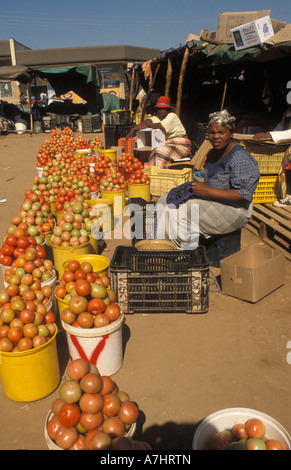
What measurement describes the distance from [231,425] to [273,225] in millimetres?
4070

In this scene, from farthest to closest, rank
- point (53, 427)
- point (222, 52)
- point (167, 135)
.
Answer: point (167, 135) → point (222, 52) → point (53, 427)

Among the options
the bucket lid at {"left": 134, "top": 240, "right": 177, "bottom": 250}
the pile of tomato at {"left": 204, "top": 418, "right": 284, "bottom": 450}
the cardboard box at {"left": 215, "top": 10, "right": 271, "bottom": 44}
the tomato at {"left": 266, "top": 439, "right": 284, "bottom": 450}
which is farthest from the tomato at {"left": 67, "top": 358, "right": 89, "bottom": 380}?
the cardboard box at {"left": 215, "top": 10, "right": 271, "bottom": 44}

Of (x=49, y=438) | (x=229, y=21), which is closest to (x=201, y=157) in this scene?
(x=229, y=21)

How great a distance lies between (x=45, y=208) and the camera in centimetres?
543

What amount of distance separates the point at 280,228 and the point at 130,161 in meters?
4.08

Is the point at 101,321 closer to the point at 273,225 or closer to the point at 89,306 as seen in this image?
the point at 89,306

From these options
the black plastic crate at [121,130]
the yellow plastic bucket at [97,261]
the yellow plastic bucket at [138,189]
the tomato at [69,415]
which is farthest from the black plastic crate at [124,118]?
the tomato at [69,415]

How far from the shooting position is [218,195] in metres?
4.29

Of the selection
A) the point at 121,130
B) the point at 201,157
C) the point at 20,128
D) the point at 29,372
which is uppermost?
the point at 20,128
